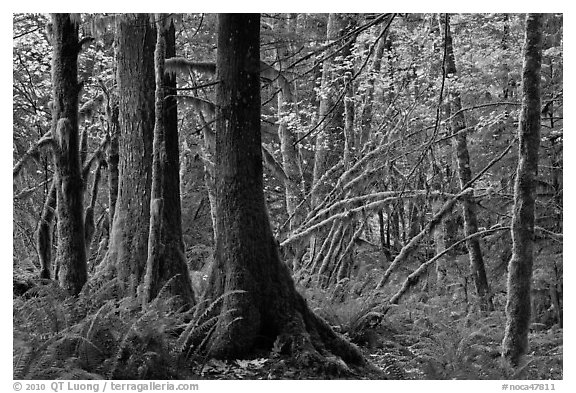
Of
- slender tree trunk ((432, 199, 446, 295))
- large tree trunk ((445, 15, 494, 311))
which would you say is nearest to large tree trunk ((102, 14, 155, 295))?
large tree trunk ((445, 15, 494, 311))

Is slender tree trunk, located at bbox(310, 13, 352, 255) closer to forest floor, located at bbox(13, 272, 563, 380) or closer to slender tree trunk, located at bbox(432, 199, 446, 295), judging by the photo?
slender tree trunk, located at bbox(432, 199, 446, 295)

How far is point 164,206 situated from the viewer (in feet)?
24.4

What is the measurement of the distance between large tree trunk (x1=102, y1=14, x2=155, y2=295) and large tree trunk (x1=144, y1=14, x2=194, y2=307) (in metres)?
0.45

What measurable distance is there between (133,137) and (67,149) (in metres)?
1.49

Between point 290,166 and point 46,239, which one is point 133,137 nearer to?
point 46,239

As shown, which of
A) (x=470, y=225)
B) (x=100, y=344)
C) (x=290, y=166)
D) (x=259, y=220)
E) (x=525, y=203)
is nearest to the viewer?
(x=100, y=344)

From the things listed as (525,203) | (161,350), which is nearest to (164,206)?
(161,350)

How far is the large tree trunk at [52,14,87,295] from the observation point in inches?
260

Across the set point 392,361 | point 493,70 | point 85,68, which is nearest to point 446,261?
point 493,70

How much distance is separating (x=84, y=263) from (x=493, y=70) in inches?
285

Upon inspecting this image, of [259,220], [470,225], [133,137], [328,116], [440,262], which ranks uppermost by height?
[328,116]

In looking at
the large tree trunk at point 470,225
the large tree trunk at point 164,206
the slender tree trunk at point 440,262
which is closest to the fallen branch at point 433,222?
the large tree trunk at point 470,225

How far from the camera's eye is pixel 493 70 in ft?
32.4

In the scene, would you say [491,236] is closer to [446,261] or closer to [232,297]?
[446,261]
